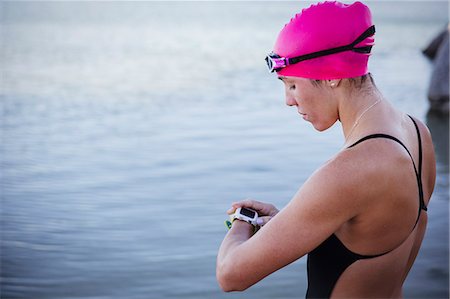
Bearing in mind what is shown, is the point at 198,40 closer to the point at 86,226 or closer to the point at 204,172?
the point at 204,172

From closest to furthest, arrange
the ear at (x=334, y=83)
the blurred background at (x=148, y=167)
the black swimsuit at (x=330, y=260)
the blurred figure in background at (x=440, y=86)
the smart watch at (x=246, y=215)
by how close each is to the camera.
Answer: the black swimsuit at (x=330, y=260), the ear at (x=334, y=83), the smart watch at (x=246, y=215), the blurred background at (x=148, y=167), the blurred figure in background at (x=440, y=86)

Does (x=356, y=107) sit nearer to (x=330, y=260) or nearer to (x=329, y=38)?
(x=329, y=38)

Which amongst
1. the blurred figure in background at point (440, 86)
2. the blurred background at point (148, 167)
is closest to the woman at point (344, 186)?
the blurred background at point (148, 167)

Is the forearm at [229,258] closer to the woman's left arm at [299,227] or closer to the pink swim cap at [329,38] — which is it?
the woman's left arm at [299,227]

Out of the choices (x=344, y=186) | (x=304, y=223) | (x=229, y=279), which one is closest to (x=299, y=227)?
(x=304, y=223)

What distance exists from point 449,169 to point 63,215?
4.84 metres

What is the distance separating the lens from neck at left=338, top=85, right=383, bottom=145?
212 cm

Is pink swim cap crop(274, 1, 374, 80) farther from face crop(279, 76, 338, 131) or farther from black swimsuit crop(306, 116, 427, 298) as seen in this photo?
black swimsuit crop(306, 116, 427, 298)

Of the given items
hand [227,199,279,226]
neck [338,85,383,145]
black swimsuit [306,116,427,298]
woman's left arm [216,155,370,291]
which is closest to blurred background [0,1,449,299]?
hand [227,199,279,226]

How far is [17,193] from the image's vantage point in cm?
735

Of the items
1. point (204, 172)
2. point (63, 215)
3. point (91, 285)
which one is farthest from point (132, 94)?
point (91, 285)

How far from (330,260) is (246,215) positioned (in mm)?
384

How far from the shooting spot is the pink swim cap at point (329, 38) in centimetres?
215

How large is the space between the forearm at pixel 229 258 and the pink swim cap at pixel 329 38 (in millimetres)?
581
